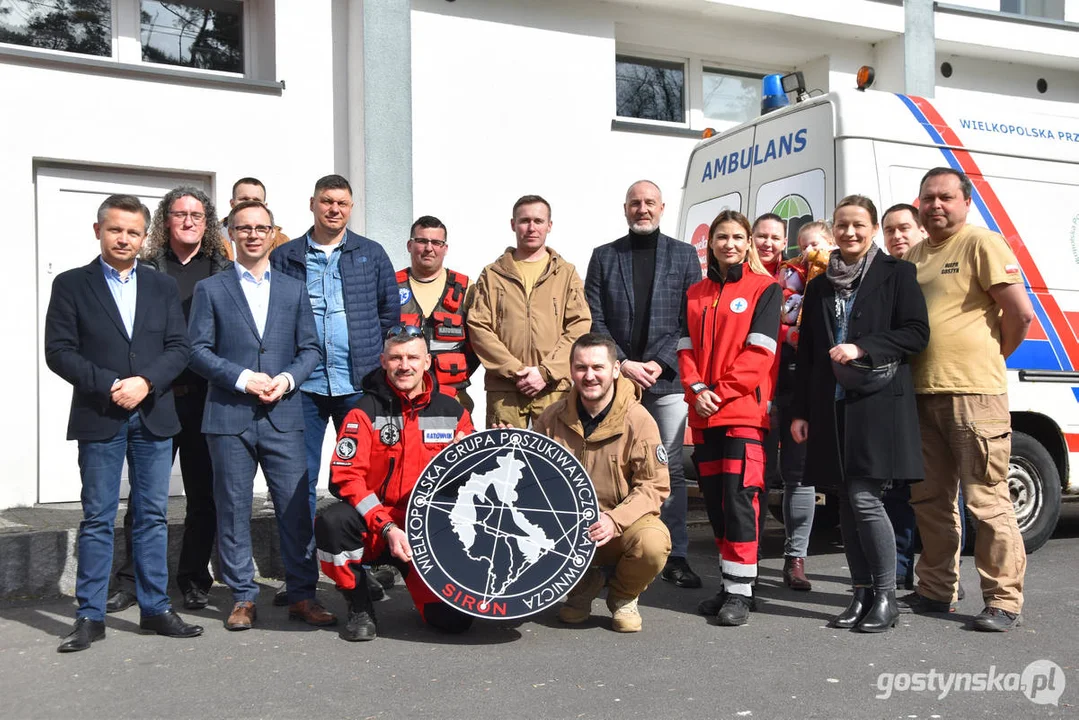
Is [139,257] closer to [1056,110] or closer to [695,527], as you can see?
[695,527]

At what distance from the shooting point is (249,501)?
514cm

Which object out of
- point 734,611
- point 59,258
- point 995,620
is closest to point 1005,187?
point 995,620

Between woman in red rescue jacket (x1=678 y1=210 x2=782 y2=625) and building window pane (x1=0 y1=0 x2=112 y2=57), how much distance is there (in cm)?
504

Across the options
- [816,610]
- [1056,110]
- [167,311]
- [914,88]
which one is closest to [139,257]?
[167,311]

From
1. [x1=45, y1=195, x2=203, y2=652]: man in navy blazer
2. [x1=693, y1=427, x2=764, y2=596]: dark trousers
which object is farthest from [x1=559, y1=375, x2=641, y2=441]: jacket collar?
[x1=45, y1=195, x2=203, y2=652]: man in navy blazer

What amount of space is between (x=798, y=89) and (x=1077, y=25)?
A: 6.00 m

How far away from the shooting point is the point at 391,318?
5.61 meters

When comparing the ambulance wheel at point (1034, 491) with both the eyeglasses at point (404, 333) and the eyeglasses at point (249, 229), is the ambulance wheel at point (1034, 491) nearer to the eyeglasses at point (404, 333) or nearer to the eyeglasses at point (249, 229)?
the eyeglasses at point (404, 333)

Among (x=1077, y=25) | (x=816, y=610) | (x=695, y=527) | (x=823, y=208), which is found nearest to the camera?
(x=816, y=610)

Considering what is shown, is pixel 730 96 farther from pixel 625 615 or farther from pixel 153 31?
pixel 625 615

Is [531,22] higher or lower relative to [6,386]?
higher

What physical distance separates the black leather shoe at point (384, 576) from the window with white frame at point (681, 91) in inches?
205

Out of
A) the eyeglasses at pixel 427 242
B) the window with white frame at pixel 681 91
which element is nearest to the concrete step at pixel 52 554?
the eyeglasses at pixel 427 242

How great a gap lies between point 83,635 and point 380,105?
4.95m
